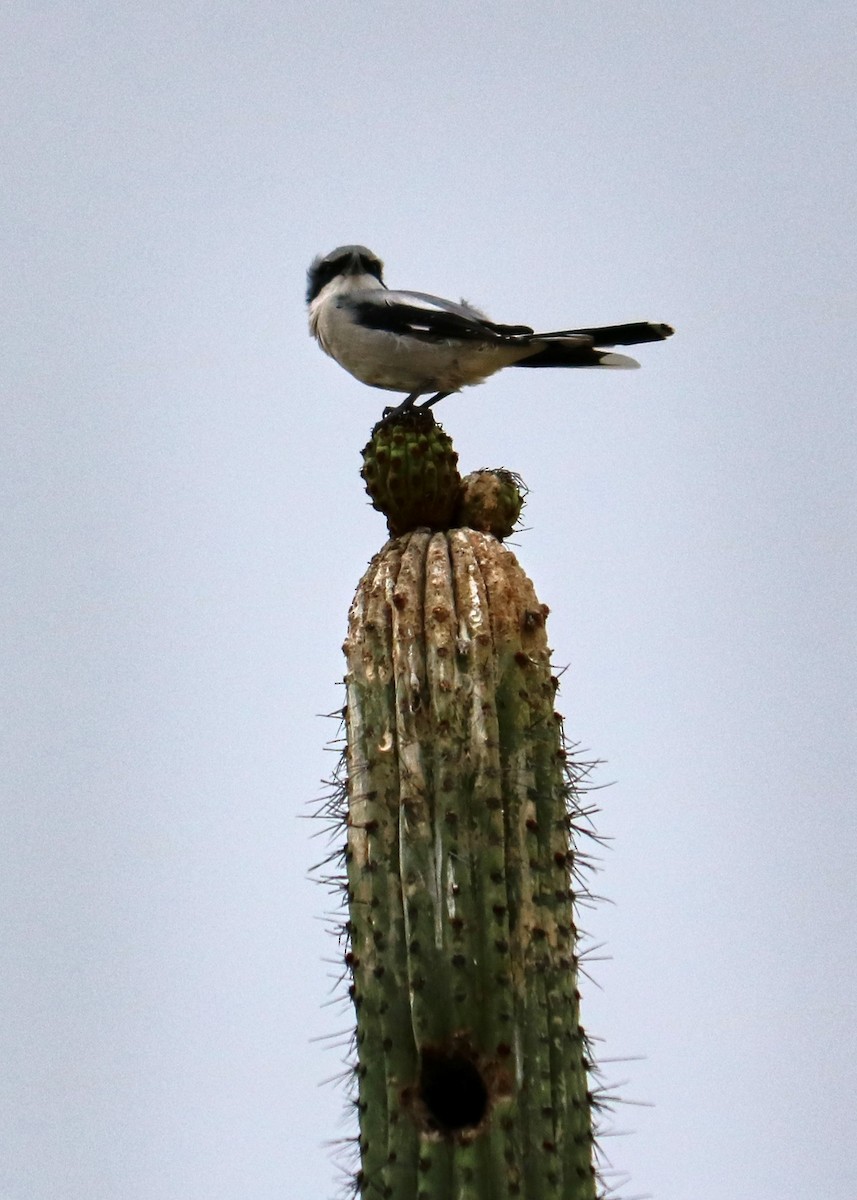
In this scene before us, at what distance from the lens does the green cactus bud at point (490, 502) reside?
5.08m

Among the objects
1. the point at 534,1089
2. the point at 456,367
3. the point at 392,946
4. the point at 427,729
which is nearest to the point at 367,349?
the point at 456,367

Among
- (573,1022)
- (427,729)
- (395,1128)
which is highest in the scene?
(427,729)

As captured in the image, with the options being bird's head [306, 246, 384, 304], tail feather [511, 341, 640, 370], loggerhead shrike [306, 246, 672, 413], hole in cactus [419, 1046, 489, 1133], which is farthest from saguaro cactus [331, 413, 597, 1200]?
bird's head [306, 246, 384, 304]

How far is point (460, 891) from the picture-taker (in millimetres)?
3961

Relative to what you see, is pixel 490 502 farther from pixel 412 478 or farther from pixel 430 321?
pixel 430 321

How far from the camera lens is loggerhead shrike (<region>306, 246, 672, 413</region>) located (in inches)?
239

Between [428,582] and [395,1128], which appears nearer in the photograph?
[395,1128]

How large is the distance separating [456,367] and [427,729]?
238 cm

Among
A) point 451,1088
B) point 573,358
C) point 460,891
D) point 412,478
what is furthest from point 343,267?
point 451,1088

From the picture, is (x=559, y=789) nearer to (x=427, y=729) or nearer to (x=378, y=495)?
(x=427, y=729)

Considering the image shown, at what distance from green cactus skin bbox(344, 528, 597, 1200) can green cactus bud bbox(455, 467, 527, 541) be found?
1.88 ft

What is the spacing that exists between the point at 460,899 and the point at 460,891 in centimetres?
2

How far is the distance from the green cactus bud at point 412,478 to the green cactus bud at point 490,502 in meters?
0.05

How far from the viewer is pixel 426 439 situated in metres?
5.09
